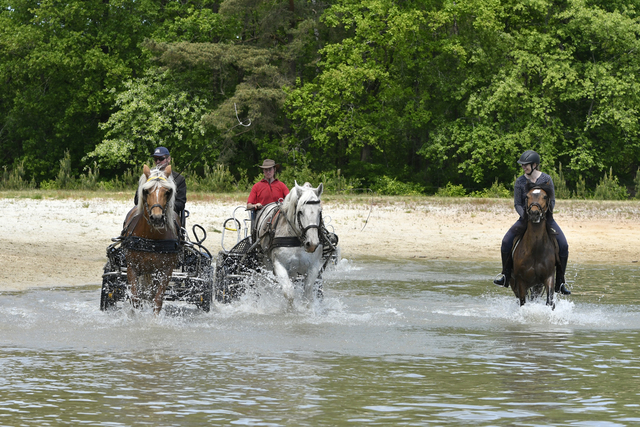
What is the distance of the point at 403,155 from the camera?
46.8 meters

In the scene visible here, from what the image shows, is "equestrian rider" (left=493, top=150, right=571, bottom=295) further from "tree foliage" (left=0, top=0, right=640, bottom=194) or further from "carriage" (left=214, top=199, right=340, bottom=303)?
"tree foliage" (left=0, top=0, right=640, bottom=194)

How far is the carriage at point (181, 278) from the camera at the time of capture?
1144cm

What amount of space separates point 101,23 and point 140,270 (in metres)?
38.1

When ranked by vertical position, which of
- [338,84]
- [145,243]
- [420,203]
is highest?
[338,84]

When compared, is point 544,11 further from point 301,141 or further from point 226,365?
point 226,365

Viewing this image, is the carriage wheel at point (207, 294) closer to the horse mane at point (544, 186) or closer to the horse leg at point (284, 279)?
the horse leg at point (284, 279)

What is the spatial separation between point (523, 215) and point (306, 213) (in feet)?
9.05

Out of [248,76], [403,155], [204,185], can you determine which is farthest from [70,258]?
[403,155]

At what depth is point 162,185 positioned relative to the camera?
10398 millimetres

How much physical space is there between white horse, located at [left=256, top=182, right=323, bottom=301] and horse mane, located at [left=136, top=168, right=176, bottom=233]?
1.76m

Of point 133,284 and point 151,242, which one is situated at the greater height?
point 151,242

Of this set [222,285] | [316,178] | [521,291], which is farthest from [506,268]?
[316,178]

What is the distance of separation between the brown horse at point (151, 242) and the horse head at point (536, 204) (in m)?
4.28

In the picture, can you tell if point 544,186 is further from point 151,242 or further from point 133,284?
point 133,284
